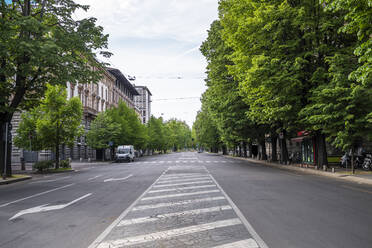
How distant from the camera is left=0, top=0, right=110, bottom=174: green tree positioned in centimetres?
1338

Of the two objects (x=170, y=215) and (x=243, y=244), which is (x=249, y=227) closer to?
(x=243, y=244)

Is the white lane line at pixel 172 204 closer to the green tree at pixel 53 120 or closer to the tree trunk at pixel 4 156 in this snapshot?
the tree trunk at pixel 4 156

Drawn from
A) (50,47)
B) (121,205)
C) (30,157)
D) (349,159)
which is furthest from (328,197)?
(30,157)

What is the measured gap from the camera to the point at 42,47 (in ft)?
41.9

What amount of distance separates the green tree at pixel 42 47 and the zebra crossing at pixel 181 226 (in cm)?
915

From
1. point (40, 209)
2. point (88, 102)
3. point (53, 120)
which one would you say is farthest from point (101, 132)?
point (40, 209)

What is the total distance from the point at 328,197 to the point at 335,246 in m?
5.31

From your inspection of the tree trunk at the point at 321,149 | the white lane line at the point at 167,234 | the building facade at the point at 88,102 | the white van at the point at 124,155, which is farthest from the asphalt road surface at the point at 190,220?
the white van at the point at 124,155

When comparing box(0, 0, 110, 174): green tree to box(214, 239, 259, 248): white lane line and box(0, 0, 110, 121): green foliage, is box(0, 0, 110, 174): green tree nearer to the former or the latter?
box(0, 0, 110, 121): green foliage

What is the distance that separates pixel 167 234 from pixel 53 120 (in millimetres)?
22744

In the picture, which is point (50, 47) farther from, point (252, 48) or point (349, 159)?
point (349, 159)

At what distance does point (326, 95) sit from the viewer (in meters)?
16.5

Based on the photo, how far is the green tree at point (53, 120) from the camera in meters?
25.0

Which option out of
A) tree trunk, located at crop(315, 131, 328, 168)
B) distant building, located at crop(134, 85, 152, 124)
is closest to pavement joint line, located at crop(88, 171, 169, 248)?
tree trunk, located at crop(315, 131, 328, 168)
